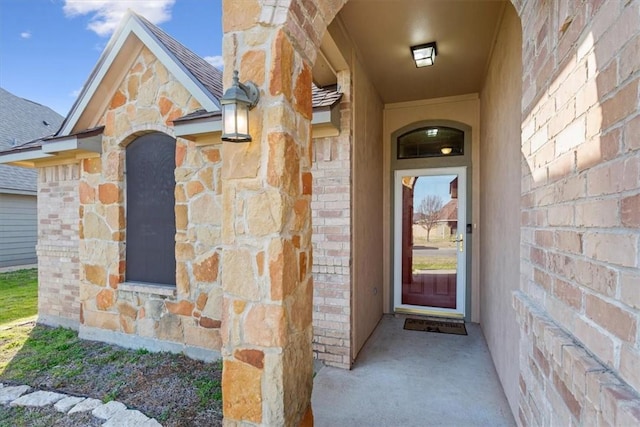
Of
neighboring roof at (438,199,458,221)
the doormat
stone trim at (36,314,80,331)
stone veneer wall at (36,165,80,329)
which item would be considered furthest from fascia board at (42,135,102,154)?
neighboring roof at (438,199,458,221)

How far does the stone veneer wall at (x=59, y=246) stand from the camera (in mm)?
4852

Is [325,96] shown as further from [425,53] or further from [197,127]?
[197,127]

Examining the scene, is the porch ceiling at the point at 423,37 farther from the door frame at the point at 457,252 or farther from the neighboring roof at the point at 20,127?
the neighboring roof at the point at 20,127

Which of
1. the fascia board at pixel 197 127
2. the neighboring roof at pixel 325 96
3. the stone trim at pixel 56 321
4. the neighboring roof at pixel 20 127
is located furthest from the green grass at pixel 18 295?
the neighboring roof at pixel 325 96

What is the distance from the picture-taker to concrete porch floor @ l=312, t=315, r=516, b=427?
2619 mm

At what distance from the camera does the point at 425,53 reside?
3.53 metres

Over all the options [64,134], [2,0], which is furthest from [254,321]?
[2,0]

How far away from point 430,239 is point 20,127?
52.0 feet

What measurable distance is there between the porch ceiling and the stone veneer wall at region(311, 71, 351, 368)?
528 millimetres

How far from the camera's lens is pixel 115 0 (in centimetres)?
439

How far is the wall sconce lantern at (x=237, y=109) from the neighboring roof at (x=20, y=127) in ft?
40.8

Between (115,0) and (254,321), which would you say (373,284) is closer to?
(254,321)

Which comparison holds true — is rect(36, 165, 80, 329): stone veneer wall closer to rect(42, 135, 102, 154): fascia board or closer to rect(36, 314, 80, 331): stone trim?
rect(36, 314, 80, 331): stone trim

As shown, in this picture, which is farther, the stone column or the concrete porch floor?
the concrete porch floor
